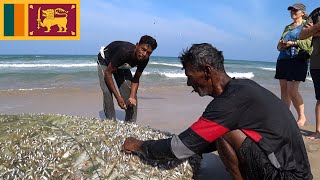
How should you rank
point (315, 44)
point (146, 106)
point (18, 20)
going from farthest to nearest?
point (18, 20), point (146, 106), point (315, 44)

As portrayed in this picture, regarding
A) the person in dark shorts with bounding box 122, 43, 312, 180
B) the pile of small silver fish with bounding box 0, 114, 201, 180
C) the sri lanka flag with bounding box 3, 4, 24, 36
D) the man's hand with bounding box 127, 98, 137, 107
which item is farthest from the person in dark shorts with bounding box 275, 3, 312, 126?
the sri lanka flag with bounding box 3, 4, 24, 36

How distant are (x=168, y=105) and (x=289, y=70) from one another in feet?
14.9

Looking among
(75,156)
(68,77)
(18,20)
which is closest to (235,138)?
(75,156)

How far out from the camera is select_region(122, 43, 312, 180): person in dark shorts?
3.14 m

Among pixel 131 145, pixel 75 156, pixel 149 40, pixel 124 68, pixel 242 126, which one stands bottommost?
pixel 75 156

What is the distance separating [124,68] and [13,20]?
7.64m

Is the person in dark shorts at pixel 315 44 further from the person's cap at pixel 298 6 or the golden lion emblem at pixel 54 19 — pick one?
the golden lion emblem at pixel 54 19

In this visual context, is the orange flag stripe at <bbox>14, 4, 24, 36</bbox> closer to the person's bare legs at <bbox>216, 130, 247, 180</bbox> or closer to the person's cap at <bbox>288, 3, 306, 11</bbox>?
the person's cap at <bbox>288, 3, 306, 11</bbox>

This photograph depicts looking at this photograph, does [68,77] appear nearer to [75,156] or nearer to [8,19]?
[8,19]

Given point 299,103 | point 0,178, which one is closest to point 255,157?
point 0,178

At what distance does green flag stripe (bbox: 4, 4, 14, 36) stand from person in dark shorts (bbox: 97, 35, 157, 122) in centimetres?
648

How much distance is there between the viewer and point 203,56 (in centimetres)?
321

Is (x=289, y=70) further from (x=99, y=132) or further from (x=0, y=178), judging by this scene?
(x=0, y=178)
